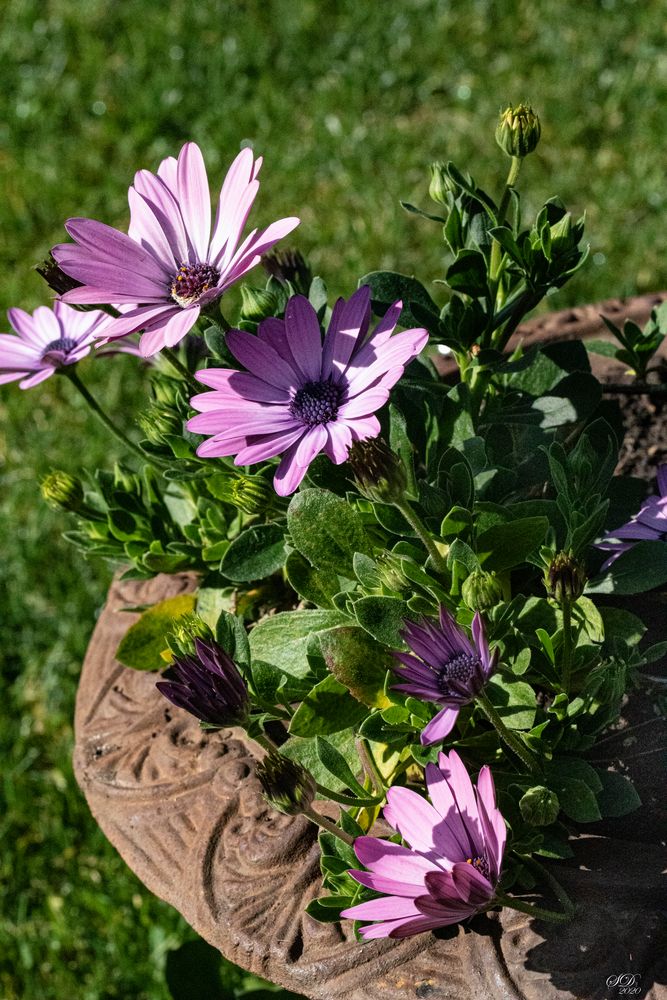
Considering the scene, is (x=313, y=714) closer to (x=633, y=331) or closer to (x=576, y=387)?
(x=576, y=387)

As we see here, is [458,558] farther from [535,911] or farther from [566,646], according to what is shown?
[535,911]

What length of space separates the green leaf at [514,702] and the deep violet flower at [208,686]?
0.23 metres

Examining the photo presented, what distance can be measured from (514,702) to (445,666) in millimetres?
155

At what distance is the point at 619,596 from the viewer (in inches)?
50.3

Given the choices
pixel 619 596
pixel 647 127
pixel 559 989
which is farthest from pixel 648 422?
pixel 647 127

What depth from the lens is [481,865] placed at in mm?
948

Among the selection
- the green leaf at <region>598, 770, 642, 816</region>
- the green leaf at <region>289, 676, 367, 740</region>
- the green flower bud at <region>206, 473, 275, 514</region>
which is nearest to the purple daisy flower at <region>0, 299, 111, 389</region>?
the green flower bud at <region>206, 473, 275, 514</region>

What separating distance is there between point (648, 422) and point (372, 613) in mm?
706

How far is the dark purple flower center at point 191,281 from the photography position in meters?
1.04

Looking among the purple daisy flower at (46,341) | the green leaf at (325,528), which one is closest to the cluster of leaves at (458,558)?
the green leaf at (325,528)

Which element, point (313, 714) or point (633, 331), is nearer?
point (313, 714)

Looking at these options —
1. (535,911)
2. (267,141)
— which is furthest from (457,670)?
(267,141)

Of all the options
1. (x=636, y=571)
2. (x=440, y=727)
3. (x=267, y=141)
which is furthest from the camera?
(x=267, y=141)

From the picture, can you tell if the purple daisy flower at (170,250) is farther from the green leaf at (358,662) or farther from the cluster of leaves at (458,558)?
the green leaf at (358,662)
